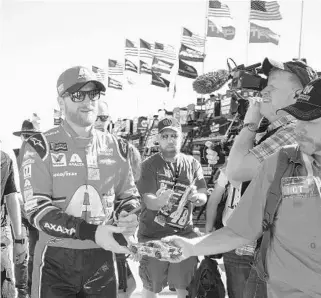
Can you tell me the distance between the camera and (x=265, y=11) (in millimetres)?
19391

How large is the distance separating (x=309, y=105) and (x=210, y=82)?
175 cm

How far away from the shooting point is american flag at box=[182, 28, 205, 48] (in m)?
23.6

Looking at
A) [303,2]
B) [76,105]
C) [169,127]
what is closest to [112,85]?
[303,2]

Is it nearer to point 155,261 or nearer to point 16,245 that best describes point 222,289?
point 155,261

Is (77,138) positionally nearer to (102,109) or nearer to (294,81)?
(294,81)

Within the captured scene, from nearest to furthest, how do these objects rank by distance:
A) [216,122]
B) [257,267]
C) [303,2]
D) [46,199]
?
[257,267]
[46,199]
[216,122]
[303,2]

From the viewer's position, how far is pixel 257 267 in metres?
2.36

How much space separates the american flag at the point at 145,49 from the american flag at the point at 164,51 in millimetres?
1182

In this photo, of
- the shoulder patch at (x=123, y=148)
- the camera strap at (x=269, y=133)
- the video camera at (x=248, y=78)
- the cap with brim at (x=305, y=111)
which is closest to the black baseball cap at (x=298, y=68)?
the video camera at (x=248, y=78)

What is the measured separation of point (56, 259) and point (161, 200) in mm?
2321

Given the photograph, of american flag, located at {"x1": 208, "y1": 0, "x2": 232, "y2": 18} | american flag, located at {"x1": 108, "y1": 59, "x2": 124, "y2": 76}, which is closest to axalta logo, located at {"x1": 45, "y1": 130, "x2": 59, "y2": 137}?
american flag, located at {"x1": 208, "y1": 0, "x2": 232, "y2": 18}

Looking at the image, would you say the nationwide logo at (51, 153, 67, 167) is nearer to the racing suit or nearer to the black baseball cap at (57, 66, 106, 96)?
the racing suit

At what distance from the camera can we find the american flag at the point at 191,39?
23.6 m

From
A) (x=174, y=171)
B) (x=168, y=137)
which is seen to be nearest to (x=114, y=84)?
(x=168, y=137)
